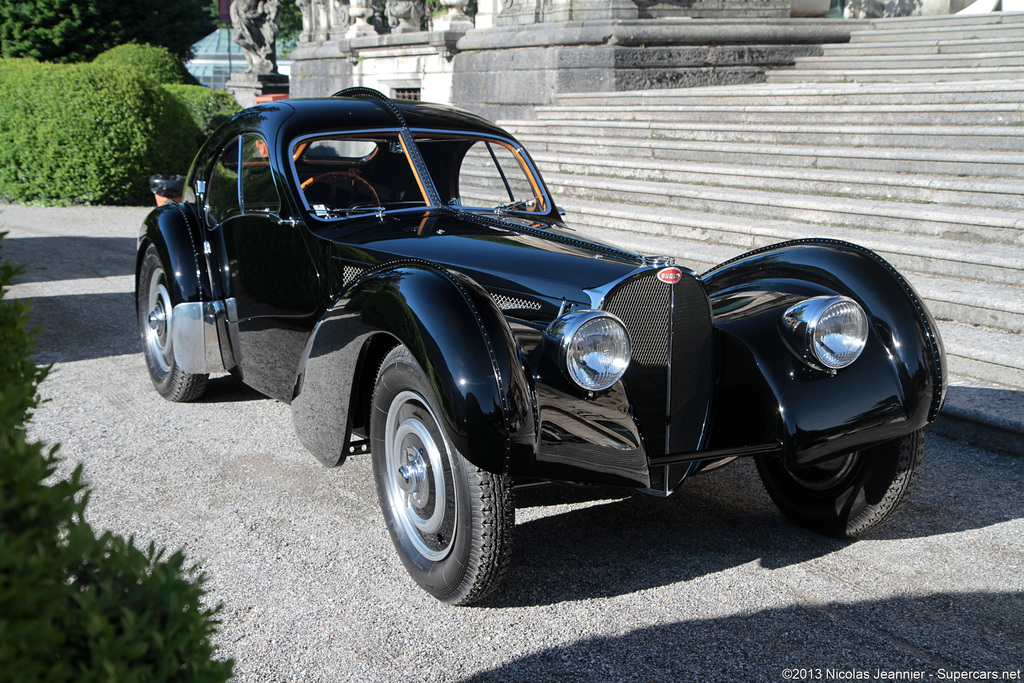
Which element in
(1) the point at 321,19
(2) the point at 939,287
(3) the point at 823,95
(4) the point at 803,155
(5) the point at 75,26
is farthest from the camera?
(5) the point at 75,26

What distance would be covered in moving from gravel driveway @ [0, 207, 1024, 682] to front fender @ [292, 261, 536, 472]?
1.87 feet

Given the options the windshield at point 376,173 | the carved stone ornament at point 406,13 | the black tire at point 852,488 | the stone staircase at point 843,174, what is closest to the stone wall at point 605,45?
the stone staircase at point 843,174

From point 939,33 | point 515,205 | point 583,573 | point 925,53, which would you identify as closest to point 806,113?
point 925,53

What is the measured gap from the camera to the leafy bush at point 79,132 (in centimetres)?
1226

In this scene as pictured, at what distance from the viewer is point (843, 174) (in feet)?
27.2

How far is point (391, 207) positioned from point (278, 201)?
573 mm

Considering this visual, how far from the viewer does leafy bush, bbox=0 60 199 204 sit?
1226cm

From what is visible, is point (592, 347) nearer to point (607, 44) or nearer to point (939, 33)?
point (607, 44)

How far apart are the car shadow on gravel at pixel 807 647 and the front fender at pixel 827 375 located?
57 cm

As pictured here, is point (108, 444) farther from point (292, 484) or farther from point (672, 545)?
point (672, 545)

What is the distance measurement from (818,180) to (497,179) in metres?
4.92

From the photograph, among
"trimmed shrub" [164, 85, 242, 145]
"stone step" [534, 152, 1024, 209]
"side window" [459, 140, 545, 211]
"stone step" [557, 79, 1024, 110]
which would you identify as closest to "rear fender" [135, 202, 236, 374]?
"side window" [459, 140, 545, 211]

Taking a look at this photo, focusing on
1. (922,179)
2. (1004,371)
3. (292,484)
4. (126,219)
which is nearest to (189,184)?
(292,484)

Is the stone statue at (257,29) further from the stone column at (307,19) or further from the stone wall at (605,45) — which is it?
the stone wall at (605,45)
